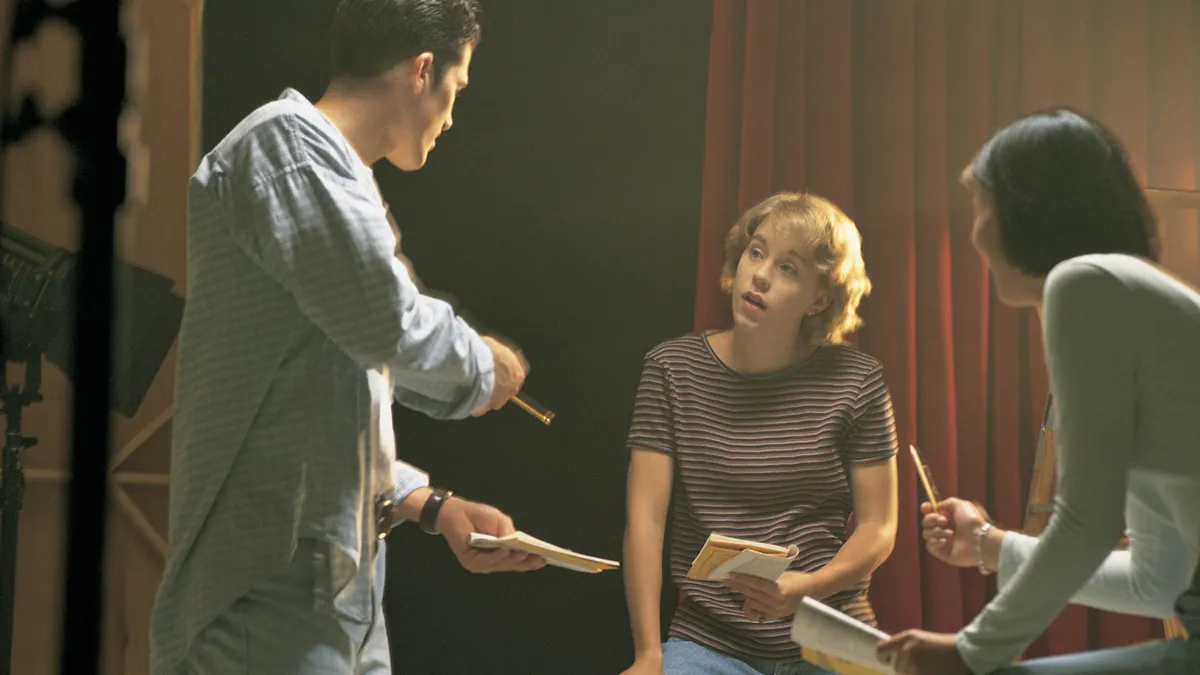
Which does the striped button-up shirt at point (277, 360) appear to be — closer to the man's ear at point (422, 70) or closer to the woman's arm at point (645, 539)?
the man's ear at point (422, 70)

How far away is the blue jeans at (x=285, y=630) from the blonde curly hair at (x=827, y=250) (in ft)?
4.39

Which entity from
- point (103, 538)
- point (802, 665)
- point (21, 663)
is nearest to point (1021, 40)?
point (802, 665)

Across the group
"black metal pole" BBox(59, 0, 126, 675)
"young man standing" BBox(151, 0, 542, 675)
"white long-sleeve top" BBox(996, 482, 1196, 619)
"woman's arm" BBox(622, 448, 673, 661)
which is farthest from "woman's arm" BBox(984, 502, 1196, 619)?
"black metal pole" BBox(59, 0, 126, 675)

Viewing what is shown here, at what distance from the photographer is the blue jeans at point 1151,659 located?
1.12 meters

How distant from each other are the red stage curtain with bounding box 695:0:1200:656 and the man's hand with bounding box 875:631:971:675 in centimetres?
137

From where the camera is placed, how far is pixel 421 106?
5.05ft

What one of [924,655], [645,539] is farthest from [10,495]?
[924,655]

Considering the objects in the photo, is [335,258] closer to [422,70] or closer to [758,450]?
[422,70]

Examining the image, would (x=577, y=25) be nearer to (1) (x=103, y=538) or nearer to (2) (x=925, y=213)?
(2) (x=925, y=213)

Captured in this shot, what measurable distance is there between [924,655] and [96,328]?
1.71 m

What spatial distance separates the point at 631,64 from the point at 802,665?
1.53 m

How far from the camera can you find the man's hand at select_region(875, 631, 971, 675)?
3.85 feet

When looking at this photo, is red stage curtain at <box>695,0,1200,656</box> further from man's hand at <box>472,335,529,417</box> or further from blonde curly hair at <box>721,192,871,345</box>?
man's hand at <box>472,335,529,417</box>

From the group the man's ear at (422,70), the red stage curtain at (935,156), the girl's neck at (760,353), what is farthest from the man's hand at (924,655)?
the red stage curtain at (935,156)
